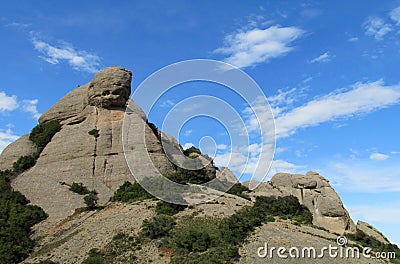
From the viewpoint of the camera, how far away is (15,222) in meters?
35.6

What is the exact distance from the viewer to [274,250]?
29750 millimetres

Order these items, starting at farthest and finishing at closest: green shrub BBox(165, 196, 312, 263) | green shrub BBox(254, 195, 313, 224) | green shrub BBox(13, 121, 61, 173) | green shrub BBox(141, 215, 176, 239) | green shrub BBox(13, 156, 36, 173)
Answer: green shrub BBox(13, 121, 61, 173)
green shrub BBox(13, 156, 36, 173)
green shrub BBox(254, 195, 313, 224)
green shrub BBox(141, 215, 176, 239)
green shrub BBox(165, 196, 312, 263)

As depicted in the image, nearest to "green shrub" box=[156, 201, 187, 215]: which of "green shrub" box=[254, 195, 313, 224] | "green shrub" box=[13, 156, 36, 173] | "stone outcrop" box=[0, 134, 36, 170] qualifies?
"green shrub" box=[254, 195, 313, 224]

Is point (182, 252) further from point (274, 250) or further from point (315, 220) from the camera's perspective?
point (315, 220)

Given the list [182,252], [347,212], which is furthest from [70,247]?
[347,212]

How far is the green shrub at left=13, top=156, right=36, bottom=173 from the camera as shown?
4466 cm

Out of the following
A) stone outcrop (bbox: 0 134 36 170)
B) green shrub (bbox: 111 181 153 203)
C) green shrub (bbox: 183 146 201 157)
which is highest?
green shrub (bbox: 183 146 201 157)

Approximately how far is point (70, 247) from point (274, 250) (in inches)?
536

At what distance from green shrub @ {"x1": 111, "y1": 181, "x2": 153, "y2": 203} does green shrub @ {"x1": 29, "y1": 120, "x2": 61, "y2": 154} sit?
39.2ft

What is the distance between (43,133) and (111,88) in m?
9.05

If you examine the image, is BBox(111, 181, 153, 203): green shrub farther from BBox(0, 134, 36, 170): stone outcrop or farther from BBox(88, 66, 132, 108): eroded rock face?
BBox(0, 134, 36, 170): stone outcrop

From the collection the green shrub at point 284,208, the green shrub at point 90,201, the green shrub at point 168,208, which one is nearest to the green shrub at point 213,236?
the green shrub at point 168,208

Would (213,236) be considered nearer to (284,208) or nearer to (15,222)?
(284,208)

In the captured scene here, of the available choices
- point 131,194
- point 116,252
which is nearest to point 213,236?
point 116,252
